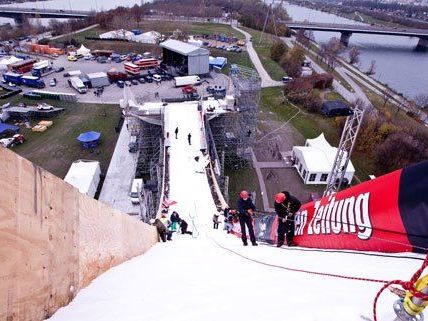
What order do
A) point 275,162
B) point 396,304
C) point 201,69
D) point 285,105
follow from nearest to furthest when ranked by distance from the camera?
point 396,304 < point 275,162 < point 285,105 < point 201,69

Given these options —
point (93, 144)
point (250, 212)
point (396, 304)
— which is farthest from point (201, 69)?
point (396, 304)

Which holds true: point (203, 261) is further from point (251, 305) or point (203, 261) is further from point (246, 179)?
point (246, 179)

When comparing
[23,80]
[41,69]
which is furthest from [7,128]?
[41,69]

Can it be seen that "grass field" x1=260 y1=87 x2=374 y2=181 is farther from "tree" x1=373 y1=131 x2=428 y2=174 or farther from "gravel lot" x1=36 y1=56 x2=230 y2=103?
"gravel lot" x1=36 y1=56 x2=230 y2=103

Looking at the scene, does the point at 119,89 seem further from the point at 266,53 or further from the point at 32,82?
the point at 266,53

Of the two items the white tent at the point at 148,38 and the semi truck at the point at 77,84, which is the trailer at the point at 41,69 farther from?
the white tent at the point at 148,38

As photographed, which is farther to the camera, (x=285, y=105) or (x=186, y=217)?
(x=285, y=105)
